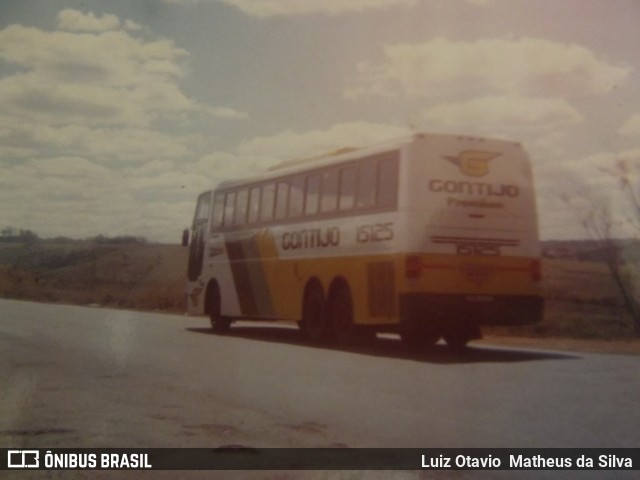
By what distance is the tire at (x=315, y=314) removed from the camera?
1739 cm

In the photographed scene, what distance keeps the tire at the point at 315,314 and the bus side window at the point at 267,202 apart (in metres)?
2.27

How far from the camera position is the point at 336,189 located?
16984mm

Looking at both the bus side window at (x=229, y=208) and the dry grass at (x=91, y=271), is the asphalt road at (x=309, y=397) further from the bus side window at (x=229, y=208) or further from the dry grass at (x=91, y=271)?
the dry grass at (x=91, y=271)

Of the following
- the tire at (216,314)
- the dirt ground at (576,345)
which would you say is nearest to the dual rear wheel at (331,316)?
the dirt ground at (576,345)

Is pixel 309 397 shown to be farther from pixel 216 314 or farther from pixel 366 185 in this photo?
pixel 216 314

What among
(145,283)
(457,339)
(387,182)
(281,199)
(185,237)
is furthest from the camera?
(145,283)

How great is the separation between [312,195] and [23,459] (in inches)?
445

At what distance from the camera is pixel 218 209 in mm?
22500

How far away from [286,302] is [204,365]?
4.92 metres

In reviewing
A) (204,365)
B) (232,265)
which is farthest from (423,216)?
(232,265)

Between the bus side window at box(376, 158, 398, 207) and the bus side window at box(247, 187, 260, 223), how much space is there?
506cm

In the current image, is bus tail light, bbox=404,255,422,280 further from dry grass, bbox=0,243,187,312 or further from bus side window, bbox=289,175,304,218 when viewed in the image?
dry grass, bbox=0,243,187,312

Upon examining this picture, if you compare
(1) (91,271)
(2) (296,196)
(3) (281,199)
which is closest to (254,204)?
(3) (281,199)

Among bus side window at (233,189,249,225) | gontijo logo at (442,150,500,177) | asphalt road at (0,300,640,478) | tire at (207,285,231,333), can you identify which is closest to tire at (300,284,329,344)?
asphalt road at (0,300,640,478)
